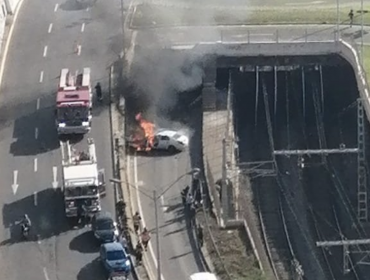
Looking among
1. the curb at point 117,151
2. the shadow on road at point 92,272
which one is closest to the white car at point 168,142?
the curb at point 117,151

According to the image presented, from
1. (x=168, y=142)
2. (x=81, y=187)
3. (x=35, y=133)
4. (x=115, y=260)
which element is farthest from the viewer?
(x=35, y=133)

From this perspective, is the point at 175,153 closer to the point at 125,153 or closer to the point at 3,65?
the point at 125,153

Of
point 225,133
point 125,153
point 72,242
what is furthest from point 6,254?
point 225,133

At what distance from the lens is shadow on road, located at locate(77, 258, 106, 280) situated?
80.1 m

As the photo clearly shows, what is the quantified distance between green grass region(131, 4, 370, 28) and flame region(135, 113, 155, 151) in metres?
15.7

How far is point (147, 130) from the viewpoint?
99375mm

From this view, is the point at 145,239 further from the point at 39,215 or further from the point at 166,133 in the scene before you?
the point at 166,133

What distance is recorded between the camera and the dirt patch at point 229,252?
3253 inches

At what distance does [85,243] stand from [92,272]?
11.6 feet

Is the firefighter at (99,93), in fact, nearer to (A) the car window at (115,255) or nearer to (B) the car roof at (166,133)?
(B) the car roof at (166,133)

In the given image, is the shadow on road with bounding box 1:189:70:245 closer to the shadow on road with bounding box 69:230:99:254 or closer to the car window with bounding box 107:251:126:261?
the shadow on road with bounding box 69:230:99:254

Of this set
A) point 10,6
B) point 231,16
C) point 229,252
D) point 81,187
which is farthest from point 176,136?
point 10,6

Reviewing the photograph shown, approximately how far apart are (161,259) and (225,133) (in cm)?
1953

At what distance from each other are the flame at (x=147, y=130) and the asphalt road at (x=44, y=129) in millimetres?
2973
